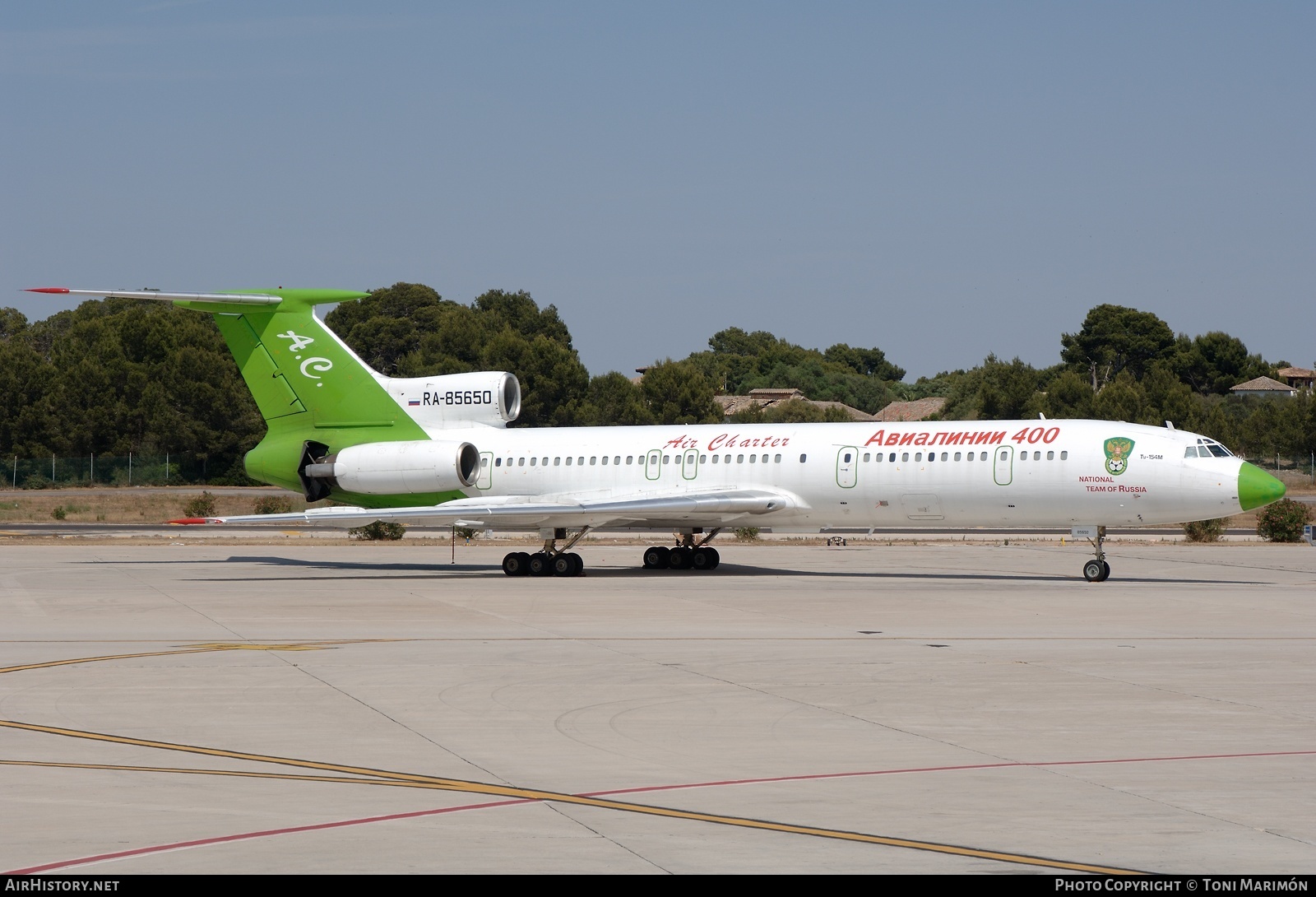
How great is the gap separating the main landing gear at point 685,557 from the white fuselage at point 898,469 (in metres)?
1.69

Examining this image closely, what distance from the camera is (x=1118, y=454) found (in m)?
26.9

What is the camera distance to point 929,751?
1054 centimetres

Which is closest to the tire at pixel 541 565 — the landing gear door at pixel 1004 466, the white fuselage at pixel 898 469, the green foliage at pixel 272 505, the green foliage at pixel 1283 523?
the white fuselage at pixel 898 469

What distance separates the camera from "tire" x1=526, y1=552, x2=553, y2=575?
100 ft

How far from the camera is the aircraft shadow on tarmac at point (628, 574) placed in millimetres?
28453

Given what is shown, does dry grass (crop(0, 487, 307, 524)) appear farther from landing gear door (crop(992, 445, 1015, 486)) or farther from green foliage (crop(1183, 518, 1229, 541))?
landing gear door (crop(992, 445, 1015, 486))

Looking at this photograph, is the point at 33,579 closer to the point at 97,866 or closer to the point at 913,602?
the point at 913,602

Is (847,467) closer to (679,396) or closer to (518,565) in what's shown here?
(518,565)

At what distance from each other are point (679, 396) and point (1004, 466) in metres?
56.9

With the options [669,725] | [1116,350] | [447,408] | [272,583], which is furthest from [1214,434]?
[669,725]

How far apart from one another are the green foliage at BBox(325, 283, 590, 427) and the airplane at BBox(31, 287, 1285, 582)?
1859 inches

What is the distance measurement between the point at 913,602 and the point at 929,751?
12636mm

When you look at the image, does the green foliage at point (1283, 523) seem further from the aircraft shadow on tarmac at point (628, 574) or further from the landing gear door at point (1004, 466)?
the landing gear door at point (1004, 466)

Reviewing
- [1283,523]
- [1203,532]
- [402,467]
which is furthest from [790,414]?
[402,467]
